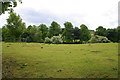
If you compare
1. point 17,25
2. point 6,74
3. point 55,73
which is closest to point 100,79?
point 55,73

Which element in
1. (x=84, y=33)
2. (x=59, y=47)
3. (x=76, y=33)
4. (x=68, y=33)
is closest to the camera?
(x=59, y=47)

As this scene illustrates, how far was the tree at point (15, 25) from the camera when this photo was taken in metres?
32.2

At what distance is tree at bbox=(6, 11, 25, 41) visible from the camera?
32.2m

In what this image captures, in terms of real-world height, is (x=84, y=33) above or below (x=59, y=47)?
above

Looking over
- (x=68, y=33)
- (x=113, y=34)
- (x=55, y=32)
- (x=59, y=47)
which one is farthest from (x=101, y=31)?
(x=59, y=47)

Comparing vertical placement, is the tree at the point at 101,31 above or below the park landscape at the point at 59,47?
above

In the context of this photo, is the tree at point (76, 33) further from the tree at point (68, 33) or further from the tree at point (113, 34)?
the tree at point (113, 34)

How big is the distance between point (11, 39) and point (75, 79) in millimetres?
34609

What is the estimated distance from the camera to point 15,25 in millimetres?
32688

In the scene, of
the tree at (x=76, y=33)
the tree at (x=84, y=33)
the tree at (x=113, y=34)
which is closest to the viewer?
the tree at (x=76, y=33)

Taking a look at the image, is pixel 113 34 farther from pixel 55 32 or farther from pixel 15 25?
pixel 15 25

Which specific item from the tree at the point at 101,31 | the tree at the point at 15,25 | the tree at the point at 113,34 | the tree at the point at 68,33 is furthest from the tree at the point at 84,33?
the tree at the point at 15,25

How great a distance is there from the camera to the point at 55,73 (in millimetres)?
5156

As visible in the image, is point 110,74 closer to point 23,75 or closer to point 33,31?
point 23,75
